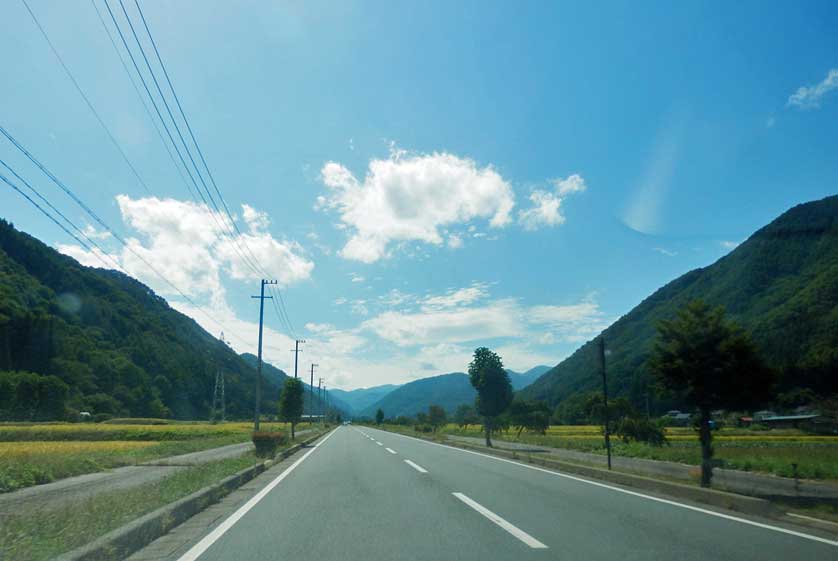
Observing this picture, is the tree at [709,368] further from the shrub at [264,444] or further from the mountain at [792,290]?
the mountain at [792,290]

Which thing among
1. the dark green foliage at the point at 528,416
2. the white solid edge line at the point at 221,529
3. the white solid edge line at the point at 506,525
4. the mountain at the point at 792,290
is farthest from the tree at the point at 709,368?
the dark green foliage at the point at 528,416

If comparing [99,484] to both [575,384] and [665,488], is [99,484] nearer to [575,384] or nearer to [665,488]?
[665,488]

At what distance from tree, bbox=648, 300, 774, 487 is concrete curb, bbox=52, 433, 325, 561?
10.4 m

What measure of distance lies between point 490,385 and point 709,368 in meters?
25.3

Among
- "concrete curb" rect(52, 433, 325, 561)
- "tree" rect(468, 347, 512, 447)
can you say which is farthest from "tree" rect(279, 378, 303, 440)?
"concrete curb" rect(52, 433, 325, 561)

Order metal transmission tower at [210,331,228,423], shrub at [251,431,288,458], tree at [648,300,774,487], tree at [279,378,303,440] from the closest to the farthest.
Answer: tree at [648,300,774,487] < shrub at [251,431,288,458] < tree at [279,378,303,440] < metal transmission tower at [210,331,228,423]

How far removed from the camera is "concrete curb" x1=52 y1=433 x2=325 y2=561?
5.19 metres

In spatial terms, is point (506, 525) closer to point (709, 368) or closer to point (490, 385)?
point (709, 368)

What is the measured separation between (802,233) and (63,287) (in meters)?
102

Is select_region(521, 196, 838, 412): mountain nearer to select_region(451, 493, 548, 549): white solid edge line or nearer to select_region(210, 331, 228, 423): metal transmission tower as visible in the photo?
select_region(451, 493, 548, 549): white solid edge line

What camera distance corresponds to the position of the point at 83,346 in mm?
84688

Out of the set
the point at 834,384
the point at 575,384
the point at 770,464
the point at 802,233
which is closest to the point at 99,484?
the point at 770,464

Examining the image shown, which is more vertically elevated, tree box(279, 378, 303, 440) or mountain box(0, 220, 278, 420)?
mountain box(0, 220, 278, 420)

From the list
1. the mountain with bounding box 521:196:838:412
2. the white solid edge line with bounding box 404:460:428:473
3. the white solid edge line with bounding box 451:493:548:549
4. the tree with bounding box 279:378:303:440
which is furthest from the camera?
the tree with bounding box 279:378:303:440
